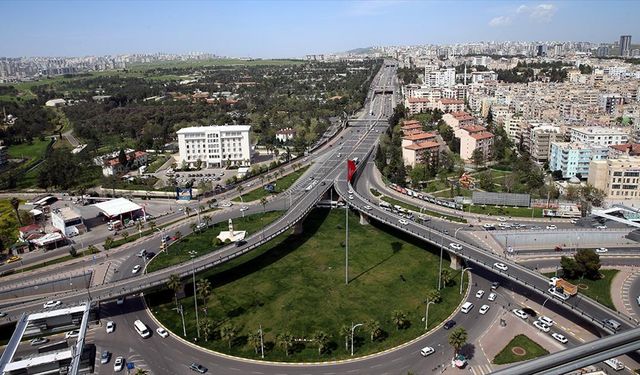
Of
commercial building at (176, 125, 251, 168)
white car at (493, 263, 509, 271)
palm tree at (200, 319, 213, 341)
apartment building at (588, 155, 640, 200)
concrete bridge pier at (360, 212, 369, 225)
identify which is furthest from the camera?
commercial building at (176, 125, 251, 168)

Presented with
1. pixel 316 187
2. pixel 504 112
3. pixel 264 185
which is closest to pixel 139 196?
pixel 264 185

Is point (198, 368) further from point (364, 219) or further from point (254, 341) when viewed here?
point (364, 219)

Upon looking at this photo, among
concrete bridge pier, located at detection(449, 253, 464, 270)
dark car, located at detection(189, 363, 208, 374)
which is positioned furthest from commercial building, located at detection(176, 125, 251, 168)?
dark car, located at detection(189, 363, 208, 374)

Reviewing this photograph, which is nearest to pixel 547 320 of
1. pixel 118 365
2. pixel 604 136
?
pixel 118 365

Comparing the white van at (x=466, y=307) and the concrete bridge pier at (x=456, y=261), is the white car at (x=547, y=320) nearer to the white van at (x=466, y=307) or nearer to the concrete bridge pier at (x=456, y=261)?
the white van at (x=466, y=307)

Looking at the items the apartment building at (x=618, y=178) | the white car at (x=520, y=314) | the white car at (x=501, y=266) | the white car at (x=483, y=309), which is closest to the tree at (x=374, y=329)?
the white car at (x=483, y=309)

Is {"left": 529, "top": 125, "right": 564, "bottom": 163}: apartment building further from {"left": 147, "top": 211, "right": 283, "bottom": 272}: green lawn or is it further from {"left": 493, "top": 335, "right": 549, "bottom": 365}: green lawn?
{"left": 493, "top": 335, "right": 549, "bottom": 365}: green lawn
